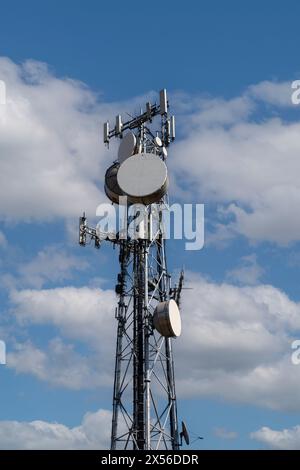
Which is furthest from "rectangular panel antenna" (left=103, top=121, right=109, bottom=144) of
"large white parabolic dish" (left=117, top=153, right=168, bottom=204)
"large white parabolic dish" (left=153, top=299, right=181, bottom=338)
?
"large white parabolic dish" (left=153, top=299, right=181, bottom=338)

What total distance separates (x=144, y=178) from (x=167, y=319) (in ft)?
29.7

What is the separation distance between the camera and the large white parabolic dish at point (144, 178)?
150 ft

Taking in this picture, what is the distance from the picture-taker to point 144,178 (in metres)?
46.1

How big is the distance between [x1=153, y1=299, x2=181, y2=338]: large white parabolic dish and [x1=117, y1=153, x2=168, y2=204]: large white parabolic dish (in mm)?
6822

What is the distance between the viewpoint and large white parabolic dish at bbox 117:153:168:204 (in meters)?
45.8

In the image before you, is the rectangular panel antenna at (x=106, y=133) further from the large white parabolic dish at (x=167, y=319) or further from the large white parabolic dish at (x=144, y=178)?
the large white parabolic dish at (x=167, y=319)
